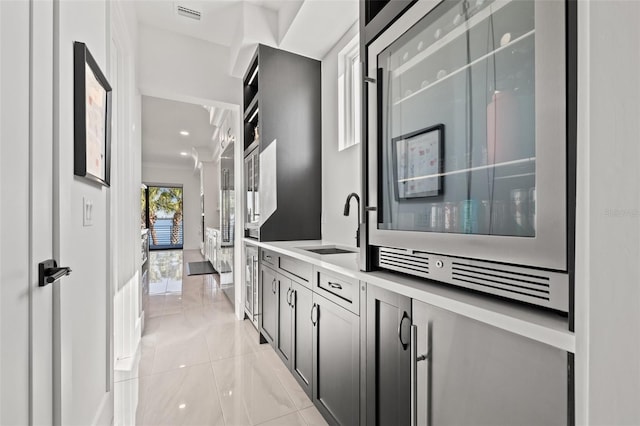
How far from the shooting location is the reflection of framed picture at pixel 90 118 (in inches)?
50.4

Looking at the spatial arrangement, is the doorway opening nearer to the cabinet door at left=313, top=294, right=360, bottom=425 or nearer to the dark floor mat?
the dark floor mat

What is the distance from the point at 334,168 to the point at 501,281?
2.08 m

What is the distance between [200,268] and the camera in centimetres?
674

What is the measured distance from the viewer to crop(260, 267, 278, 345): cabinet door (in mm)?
2352

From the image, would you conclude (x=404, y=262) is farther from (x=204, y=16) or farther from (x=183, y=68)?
(x=183, y=68)

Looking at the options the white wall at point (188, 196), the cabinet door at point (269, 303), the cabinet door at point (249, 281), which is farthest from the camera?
the white wall at point (188, 196)

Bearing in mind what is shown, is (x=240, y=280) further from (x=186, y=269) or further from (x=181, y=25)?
(x=186, y=269)

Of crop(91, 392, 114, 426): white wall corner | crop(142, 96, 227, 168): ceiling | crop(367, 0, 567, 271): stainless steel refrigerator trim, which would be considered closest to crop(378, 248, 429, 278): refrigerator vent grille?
crop(367, 0, 567, 271): stainless steel refrigerator trim

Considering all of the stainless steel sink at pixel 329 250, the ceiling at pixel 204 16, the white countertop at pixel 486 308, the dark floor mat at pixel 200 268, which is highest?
the ceiling at pixel 204 16

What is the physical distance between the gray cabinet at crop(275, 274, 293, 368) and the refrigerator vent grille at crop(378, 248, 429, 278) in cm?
100

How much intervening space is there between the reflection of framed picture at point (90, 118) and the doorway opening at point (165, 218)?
10107 mm

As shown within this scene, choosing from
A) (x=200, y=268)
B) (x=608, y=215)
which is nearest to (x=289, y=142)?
(x=608, y=215)

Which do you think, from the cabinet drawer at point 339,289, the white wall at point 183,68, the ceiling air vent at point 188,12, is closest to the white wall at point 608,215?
the cabinet drawer at point 339,289

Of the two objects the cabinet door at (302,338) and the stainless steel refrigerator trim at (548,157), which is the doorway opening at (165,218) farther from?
the stainless steel refrigerator trim at (548,157)
